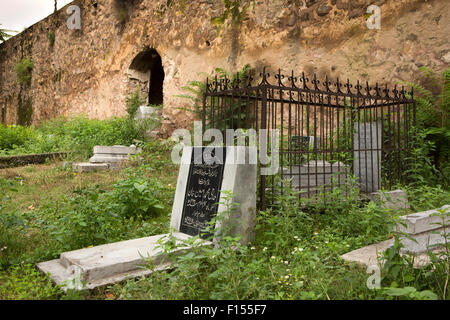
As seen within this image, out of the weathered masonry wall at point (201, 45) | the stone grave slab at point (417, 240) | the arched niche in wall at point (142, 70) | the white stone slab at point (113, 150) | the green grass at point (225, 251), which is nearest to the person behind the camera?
the green grass at point (225, 251)

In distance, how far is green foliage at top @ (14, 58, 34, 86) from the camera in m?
18.3

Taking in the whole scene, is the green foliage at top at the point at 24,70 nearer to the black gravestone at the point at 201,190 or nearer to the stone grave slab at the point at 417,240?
the black gravestone at the point at 201,190

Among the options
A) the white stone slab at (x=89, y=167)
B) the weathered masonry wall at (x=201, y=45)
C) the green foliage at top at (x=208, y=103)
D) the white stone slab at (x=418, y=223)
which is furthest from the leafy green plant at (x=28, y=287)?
the weathered masonry wall at (x=201, y=45)

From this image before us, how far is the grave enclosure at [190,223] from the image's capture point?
271cm

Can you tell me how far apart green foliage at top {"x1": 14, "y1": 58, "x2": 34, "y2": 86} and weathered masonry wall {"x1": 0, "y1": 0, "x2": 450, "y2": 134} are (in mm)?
321

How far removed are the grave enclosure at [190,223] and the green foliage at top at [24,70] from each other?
18081 millimetres

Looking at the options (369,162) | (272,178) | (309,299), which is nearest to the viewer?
(309,299)

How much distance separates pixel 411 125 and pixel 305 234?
136 inches

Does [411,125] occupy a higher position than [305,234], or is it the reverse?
[411,125]

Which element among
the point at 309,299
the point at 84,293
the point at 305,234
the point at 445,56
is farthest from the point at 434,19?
the point at 84,293

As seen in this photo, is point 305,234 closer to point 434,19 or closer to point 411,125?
point 411,125

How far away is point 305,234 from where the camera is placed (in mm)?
3621

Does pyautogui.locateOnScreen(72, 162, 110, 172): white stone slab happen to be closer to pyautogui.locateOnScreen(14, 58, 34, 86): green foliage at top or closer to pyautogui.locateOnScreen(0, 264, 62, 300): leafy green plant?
pyautogui.locateOnScreen(0, 264, 62, 300): leafy green plant

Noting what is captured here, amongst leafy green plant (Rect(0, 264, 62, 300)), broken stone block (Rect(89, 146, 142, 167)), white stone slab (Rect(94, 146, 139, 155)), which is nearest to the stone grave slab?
leafy green plant (Rect(0, 264, 62, 300))
